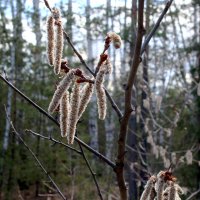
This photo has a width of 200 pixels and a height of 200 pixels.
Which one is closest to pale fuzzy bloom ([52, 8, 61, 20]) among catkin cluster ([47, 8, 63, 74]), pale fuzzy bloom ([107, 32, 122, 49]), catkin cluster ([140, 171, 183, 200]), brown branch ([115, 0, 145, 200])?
catkin cluster ([47, 8, 63, 74])

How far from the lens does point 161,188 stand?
4.30 feet

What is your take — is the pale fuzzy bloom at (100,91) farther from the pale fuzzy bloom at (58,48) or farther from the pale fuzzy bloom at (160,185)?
the pale fuzzy bloom at (160,185)

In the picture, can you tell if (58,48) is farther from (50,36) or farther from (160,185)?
(160,185)

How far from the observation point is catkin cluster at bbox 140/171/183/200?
1.31m

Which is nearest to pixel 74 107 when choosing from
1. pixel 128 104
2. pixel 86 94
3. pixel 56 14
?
pixel 86 94

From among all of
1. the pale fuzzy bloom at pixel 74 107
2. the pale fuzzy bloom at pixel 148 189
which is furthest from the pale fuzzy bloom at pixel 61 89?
the pale fuzzy bloom at pixel 148 189

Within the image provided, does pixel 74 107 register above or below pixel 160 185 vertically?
above

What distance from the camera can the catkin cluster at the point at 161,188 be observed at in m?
1.31

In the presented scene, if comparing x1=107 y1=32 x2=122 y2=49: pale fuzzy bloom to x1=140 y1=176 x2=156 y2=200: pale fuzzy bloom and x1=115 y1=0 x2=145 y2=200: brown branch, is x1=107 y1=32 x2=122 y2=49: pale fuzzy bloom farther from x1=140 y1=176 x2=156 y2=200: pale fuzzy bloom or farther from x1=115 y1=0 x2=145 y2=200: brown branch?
x1=140 y1=176 x2=156 y2=200: pale fuzzy bloom

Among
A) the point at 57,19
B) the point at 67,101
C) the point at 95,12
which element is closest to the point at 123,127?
the point at 67,101

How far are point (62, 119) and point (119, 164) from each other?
0.62 ft

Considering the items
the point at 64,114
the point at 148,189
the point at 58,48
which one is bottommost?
the point at 148,189

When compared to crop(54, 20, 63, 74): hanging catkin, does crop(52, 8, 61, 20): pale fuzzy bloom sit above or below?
above

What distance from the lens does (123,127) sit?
1.19 meters
